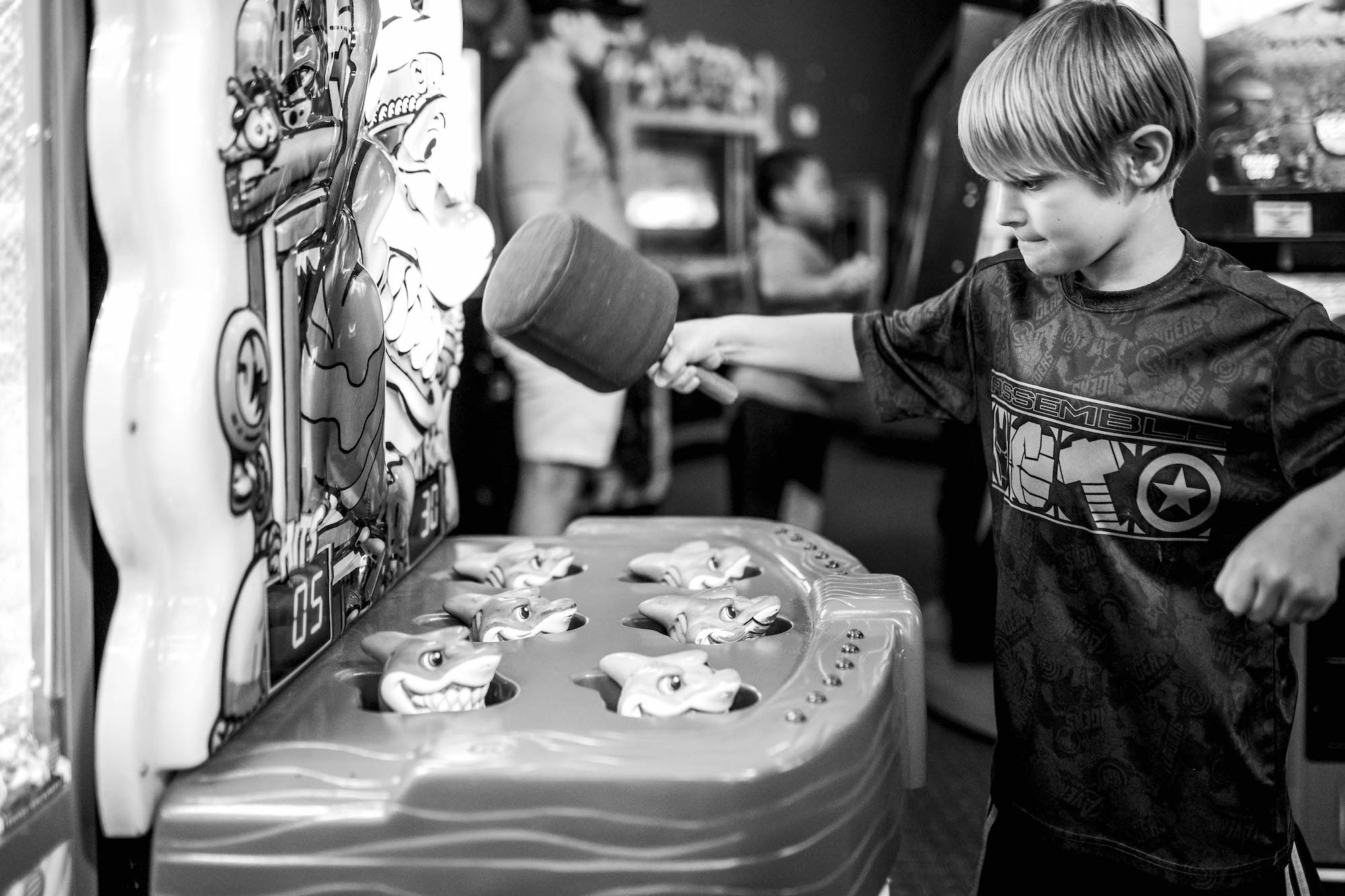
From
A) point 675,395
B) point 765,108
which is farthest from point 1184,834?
point 765,108

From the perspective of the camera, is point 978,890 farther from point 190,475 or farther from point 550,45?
point 550,45

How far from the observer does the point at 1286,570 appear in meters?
0.62

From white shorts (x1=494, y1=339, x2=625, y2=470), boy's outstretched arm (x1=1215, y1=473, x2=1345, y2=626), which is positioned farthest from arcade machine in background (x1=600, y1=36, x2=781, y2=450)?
boy's outstretched arm (x1=1215, y1=473, x2=1345, y2=626)

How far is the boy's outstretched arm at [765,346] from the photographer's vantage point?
0.96 metres

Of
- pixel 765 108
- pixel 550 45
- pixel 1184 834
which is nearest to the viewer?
pixel 1184 834

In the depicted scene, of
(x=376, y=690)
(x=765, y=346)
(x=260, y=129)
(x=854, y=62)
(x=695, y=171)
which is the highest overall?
(x=854, y=62)

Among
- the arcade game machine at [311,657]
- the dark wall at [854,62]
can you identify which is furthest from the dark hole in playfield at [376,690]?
the dark wall at [854,62]

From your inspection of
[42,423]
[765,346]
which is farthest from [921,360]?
[42,423]

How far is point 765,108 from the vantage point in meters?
4.69

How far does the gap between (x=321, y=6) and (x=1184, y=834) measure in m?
0.79

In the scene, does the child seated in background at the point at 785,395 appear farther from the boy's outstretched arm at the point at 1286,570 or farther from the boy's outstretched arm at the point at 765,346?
the boy's outstretched arm at the point at 1286,570

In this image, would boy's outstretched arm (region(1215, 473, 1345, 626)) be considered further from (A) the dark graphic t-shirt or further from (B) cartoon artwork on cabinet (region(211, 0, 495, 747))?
(B) cartoon artwork on cabinet (region(211, 0, 495, 747))

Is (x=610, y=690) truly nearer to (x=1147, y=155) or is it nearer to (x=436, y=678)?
(x=436, y=678)

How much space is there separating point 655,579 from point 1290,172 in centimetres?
102
